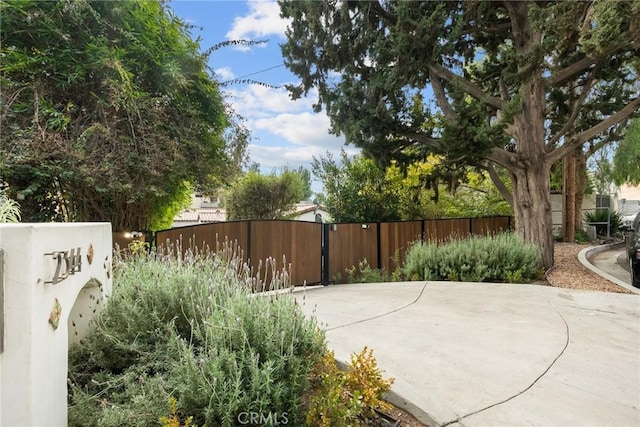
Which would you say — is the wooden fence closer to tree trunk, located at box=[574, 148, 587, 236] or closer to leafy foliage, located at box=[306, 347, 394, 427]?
leafy foliage, located at box=[306, 347, 394, 427]

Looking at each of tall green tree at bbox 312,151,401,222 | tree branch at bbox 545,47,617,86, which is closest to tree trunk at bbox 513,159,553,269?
tree branch at bbox 545,47,617,86

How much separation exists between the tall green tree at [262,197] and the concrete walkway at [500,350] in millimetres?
13192

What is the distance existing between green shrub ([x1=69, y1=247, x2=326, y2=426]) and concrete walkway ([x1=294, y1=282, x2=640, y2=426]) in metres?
0.97

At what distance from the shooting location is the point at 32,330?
5.03 feet

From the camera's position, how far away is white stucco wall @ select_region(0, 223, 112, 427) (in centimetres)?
148

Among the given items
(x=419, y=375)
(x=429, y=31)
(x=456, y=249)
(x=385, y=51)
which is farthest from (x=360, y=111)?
(x=419, y=375)

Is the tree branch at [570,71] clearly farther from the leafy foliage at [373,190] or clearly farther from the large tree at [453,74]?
the leafy foliage at [373,190]

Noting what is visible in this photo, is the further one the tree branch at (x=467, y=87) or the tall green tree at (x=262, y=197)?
the tall green tree at (x=262, y=197)

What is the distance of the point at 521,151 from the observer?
870 centimetres

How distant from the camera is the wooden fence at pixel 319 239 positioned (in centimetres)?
652

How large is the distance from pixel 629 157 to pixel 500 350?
13.4 meters

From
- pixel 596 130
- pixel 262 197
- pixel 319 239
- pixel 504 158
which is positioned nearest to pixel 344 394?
pixel 319 239

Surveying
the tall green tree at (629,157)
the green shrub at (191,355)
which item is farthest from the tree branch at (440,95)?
the green shrub at (191,355)

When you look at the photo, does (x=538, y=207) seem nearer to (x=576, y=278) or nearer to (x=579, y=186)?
(x=576, y=278)
